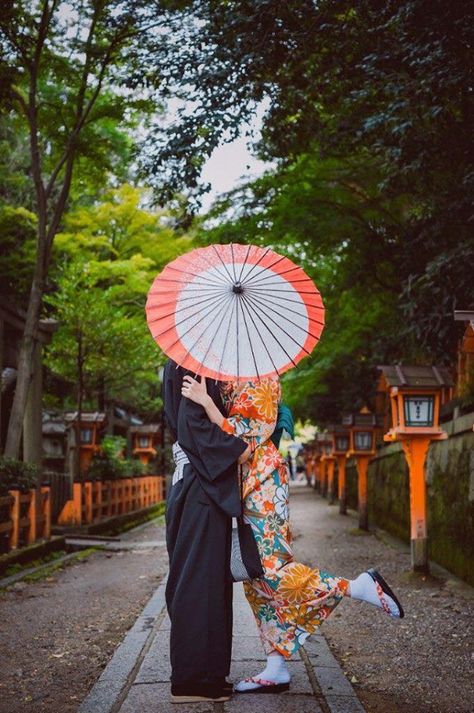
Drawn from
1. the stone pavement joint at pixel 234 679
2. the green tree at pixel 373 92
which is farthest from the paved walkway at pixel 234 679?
the green tree at pixel 373 92

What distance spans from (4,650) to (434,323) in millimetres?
6638

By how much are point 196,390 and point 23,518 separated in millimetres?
7985

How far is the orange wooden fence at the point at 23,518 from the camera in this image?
10234mm

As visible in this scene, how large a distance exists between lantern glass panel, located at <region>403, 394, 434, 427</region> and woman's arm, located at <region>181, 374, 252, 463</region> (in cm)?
519

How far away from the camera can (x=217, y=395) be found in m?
3.96

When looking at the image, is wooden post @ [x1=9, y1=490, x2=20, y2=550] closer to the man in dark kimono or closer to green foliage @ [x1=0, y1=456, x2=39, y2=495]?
green foliage @ [x1=0, y1=456, x2=39, y2=495]

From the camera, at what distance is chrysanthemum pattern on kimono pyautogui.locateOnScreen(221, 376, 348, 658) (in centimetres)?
373

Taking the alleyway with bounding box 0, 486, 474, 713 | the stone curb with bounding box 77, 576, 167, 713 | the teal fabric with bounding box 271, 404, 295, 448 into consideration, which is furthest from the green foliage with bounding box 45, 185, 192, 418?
the teal fabric with bounding box 271, 404, 295, 448

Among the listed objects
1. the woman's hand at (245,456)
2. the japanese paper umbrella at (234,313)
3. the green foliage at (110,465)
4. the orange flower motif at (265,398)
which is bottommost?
the green foliage at (110,465)

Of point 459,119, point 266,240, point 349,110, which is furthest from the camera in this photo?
point 266,240

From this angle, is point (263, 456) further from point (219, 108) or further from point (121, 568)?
point (121, 568)

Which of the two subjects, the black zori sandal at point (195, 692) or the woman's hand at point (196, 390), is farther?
the woman's hand at point (196, 390)

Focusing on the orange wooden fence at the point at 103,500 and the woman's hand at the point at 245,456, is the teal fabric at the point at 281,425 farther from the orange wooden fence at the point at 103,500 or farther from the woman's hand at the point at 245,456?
the orange wooden fence at the point at 103,500

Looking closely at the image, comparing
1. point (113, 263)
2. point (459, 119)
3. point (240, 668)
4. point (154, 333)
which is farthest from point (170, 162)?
point (113, 263)
